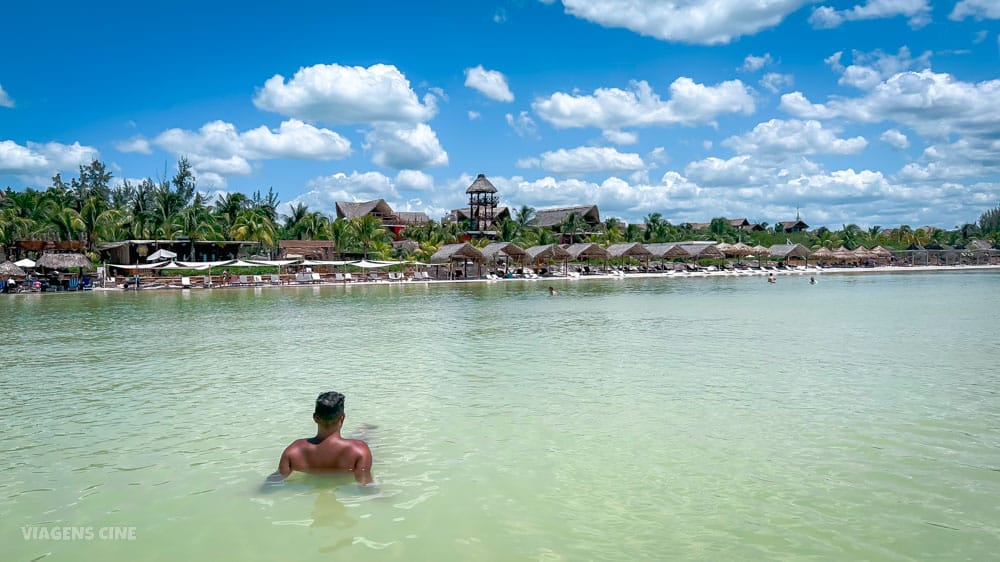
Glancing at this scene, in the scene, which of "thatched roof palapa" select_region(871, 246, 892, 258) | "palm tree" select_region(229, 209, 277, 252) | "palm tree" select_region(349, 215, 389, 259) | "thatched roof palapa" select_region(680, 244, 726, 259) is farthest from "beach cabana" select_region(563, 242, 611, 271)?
"thatched roof palapa" select_region(871, 246, 892, 258)

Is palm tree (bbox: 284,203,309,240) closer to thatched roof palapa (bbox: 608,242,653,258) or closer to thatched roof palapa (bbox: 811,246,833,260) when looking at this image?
thatched roof palapa (bbox: 608,242,653,258)

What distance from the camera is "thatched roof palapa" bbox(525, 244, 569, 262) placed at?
50812 mm

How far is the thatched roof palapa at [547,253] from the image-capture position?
167ft

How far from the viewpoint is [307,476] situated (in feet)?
17.5

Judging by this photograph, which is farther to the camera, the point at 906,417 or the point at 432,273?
the point at 432,273

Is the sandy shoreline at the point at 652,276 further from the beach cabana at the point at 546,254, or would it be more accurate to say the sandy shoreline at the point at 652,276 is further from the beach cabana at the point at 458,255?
the beach cabana at the point at 546,254

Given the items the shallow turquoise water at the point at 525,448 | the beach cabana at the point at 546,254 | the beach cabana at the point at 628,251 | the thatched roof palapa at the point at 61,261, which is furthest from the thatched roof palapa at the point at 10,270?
the beach cabana at the point at 628,251

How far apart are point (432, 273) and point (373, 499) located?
1727 inches

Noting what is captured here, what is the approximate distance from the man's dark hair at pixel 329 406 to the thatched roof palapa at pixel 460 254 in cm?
4088

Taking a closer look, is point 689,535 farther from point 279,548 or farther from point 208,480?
point 208,480

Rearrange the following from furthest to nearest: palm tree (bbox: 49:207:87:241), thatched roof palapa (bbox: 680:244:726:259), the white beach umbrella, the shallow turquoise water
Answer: thatched roof palapa (bbox: 680:244:726:259), palm tree (bbox: 49:207:87:241), the white beach umbrella, the shallow turquoise water

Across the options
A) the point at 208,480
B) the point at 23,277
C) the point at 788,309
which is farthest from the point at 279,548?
the point at 23,277

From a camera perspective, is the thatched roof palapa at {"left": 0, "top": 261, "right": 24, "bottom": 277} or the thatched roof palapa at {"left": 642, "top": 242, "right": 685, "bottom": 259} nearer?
the thatched roof palapa at {"left": 0, "top": 261, "right": 24, "bottom": 277}

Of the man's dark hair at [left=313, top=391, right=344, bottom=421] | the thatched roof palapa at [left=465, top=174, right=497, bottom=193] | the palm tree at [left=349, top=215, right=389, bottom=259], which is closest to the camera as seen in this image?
the man's dark hair at [left=313, top=391, right=344, bottom=421]
